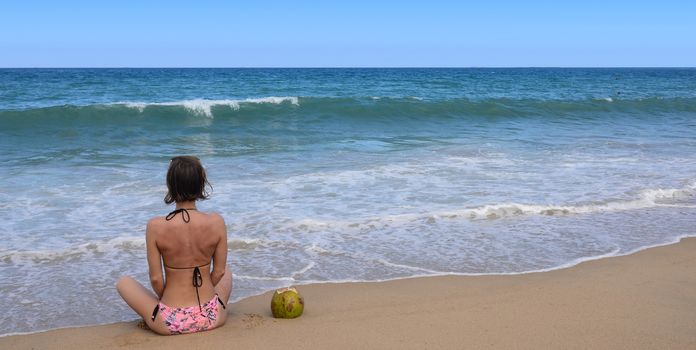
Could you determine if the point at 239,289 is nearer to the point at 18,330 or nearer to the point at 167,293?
the point at 167,293

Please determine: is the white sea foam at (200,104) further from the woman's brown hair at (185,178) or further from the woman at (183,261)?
the woman's brown hair at (185,178)

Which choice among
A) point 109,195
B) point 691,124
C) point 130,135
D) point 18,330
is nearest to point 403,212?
point 109,195

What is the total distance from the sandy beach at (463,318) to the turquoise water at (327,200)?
44 cm

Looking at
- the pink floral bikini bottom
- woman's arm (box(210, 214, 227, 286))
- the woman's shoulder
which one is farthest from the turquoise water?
the woman's shoulder

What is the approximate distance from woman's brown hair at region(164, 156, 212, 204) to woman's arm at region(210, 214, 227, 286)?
0.21m

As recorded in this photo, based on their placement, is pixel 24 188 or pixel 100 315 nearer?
pixel 100 315

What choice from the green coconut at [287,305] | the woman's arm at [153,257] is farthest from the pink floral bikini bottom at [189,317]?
the green coconut at [287,305]

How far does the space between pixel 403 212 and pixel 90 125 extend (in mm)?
12449

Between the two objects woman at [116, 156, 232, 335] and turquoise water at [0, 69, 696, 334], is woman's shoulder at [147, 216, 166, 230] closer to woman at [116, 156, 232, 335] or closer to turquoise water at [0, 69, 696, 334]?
woman at [116, 156, 232, 335]

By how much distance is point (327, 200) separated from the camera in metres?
8.62

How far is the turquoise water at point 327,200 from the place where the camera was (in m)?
Answer: 5.97

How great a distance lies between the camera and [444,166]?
1138 centimetres

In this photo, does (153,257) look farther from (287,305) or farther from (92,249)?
(92,249)

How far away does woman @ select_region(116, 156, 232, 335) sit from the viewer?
412cm
